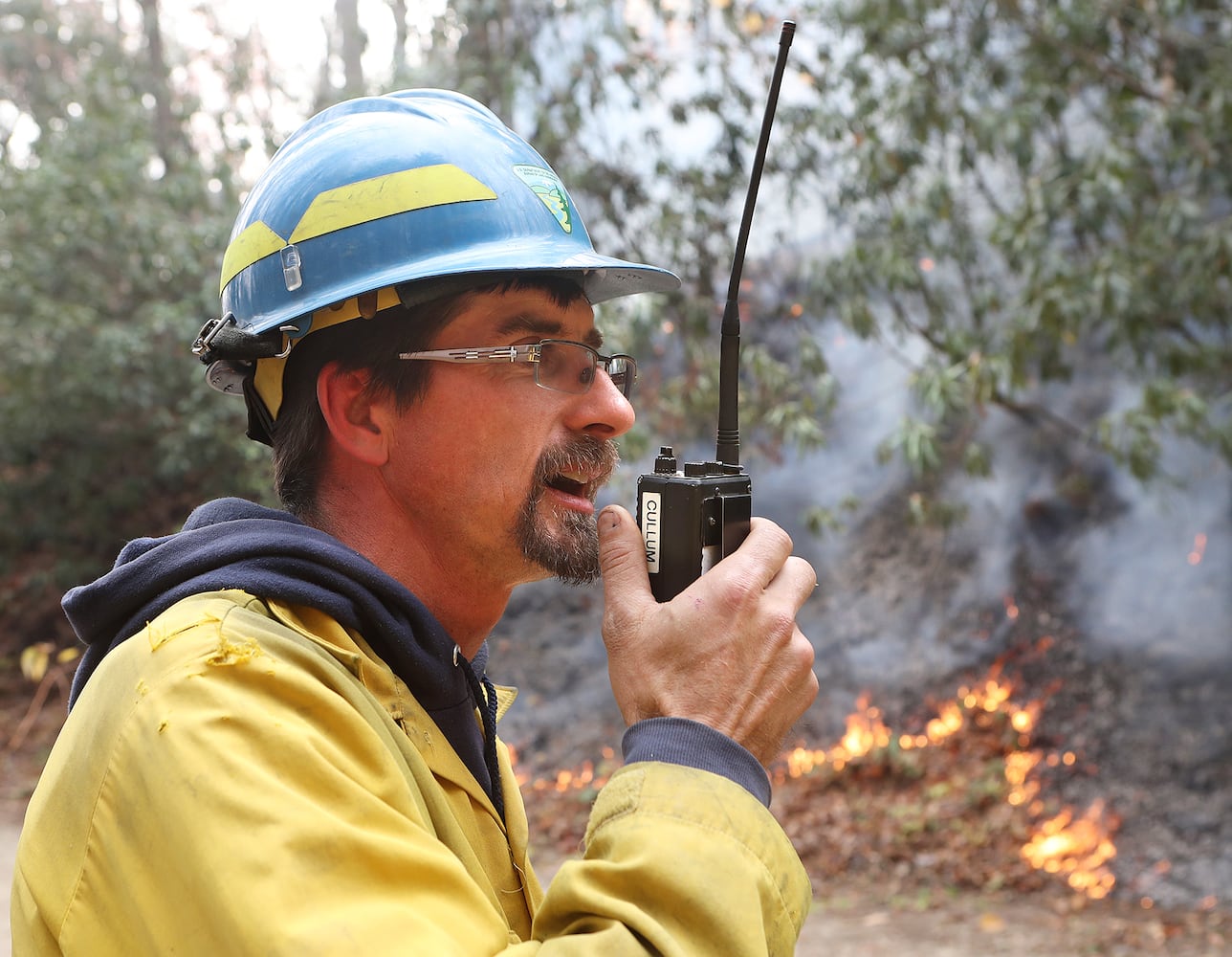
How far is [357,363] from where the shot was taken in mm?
1821

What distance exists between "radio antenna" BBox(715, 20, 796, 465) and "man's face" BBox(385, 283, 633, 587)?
240mm

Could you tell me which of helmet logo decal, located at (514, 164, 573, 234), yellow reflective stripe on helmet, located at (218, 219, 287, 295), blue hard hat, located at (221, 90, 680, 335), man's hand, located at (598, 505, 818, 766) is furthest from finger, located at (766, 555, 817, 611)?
yellow reflective stripe on helmet, located at (218, 219, 287, 295)

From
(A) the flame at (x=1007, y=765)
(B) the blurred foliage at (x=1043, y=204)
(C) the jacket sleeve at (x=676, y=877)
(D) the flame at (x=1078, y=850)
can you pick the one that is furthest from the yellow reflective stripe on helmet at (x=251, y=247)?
(D) the flame at (x=1078, y=850)

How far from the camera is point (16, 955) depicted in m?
1.38

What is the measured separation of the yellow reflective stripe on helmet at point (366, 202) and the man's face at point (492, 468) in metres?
0.18

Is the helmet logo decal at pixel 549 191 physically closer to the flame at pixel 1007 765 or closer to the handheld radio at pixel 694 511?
the handheld radio at pixel 694 511

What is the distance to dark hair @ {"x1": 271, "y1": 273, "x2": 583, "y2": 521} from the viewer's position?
1.79 meters

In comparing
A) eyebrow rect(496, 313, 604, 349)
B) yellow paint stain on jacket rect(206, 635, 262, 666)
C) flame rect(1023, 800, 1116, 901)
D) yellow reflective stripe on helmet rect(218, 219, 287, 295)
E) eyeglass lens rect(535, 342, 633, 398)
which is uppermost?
yellow reflective stripe on helmet rect(218, 219, 287, 295)

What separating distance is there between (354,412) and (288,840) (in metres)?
0.85

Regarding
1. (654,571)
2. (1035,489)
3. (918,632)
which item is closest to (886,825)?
(918,632)

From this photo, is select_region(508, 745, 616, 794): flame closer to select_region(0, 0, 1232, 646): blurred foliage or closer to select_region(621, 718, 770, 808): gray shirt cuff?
select_region(0, 0, 1232, 646): blurred foliage

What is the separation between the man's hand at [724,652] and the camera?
144cm

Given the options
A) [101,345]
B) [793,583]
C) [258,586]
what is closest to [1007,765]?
[793,583]

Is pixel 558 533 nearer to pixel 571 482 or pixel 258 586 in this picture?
pixel 571 482
